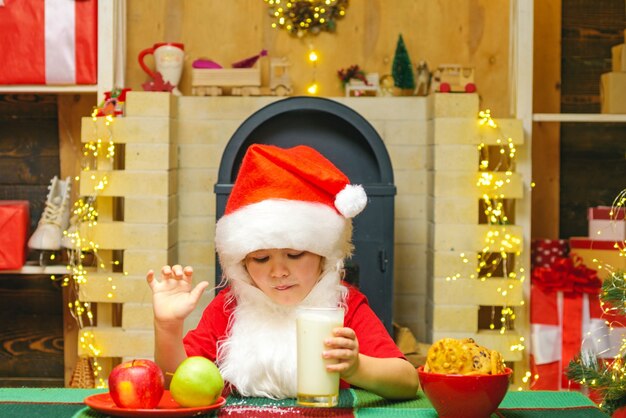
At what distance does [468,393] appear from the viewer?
143 centimetres

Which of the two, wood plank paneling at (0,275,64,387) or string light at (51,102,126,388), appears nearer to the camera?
string light at (51,102,126,388)

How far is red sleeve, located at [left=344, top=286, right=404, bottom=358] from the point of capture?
1.85 metres

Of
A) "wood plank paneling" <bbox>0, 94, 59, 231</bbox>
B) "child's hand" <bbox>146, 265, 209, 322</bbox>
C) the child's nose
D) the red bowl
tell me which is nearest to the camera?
the red bowl

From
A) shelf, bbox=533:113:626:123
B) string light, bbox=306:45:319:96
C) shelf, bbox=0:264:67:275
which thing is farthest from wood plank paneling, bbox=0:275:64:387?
shelf, bbox=533:113:626:123

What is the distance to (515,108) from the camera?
11.5ft

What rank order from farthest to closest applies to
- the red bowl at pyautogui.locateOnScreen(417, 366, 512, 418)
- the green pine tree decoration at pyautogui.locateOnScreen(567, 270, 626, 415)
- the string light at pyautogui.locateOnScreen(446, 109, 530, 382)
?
the string light at pyautogui.locateOnScreen(446, 109, 530, 382), the green pine tree decoration at pyautogui.locateOnScreen(567, 270, 626, 415), the red bowl at pyautogui.locateOnScreen(417, 366, 512, 418)

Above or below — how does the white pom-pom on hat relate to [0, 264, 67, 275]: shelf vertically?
above

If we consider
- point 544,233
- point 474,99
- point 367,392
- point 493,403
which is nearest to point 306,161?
point 367,392

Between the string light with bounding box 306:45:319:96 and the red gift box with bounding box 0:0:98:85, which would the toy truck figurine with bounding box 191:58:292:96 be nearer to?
the string light with bounding box 306:45:319:96

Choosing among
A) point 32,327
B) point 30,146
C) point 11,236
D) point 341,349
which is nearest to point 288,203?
point 341,349

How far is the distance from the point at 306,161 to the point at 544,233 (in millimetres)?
2251

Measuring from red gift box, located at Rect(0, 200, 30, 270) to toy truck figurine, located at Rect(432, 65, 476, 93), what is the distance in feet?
5.18

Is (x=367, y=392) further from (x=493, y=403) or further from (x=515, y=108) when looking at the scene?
(x=515, y=108)

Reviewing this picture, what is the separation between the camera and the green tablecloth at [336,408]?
1482 mm
